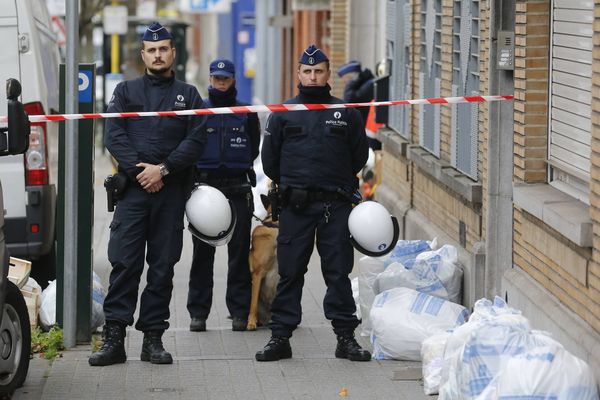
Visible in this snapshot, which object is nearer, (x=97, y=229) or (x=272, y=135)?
(x=272, y=135)

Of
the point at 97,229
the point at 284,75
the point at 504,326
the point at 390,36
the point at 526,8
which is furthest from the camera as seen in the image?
the point at 284,75

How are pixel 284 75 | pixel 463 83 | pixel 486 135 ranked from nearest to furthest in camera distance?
pixel 486 135 → pixel 463 83 → pixel 284 75

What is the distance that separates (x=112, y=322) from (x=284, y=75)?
28298 mm

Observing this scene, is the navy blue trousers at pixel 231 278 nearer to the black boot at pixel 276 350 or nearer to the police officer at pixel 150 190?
the black boot at pixel 276 350

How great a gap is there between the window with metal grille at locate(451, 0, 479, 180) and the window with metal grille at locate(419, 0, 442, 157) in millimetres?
848

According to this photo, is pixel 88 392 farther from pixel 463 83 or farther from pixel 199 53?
pixel 199 53

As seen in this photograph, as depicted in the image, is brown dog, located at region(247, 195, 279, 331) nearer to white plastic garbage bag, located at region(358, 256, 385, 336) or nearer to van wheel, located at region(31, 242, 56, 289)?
white plastic garbage bag, located at region(358, 256, 385, 336)

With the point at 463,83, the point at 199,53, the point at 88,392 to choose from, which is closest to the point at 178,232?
the point at 88,392

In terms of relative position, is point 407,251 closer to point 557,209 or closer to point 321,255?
point 321,255

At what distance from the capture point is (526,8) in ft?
29.2

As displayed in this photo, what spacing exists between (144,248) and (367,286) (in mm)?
1921

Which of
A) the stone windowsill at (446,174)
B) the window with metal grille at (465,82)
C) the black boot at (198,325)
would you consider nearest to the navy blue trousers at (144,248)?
the black boot at (198,325)

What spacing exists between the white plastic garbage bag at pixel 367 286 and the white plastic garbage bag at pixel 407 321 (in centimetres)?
61

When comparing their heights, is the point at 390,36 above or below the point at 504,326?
above
